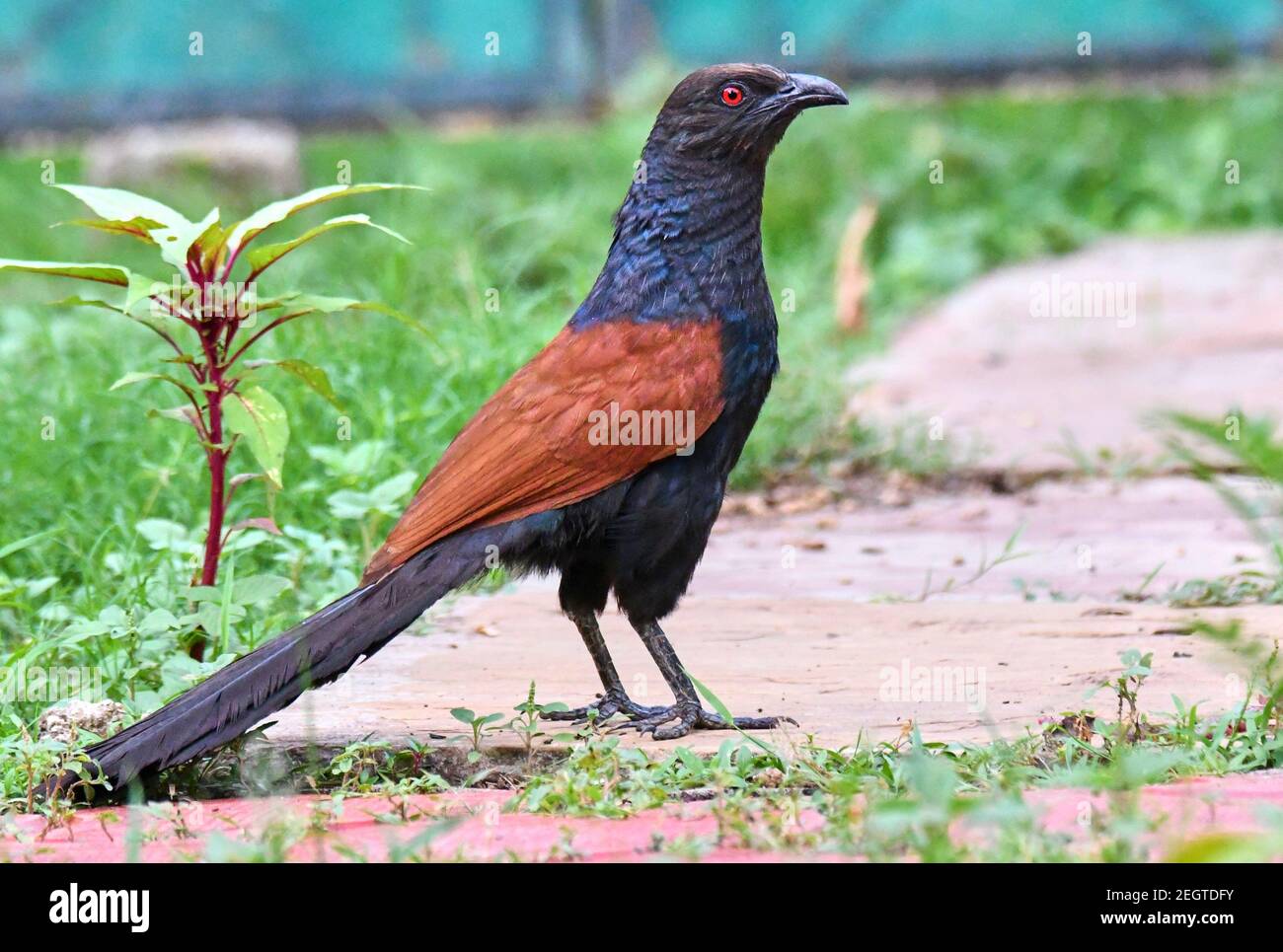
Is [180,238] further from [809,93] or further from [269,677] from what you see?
[809,93]

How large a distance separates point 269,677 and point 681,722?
90 centimetres

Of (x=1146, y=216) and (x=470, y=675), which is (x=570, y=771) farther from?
(x=1146, y=216)

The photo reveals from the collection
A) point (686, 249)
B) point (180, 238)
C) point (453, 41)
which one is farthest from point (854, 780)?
point (453, 41)

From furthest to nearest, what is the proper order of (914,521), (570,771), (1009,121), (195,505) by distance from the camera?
(1009,121) < (914,521) < (195,505) < (570,771)

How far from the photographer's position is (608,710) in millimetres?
3629

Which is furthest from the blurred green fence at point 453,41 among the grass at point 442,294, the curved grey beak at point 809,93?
the curved grey beak at point 809,93

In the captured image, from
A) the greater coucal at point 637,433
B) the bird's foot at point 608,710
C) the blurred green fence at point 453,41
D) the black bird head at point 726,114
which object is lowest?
the bird's foot at point 608,710

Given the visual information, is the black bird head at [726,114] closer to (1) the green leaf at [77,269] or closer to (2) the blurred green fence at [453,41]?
(1) the green leaf at [77,269]

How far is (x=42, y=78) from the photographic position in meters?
11.5

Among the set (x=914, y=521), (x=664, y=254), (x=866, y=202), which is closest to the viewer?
(x=664, y=254)

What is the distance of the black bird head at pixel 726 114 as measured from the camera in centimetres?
384
